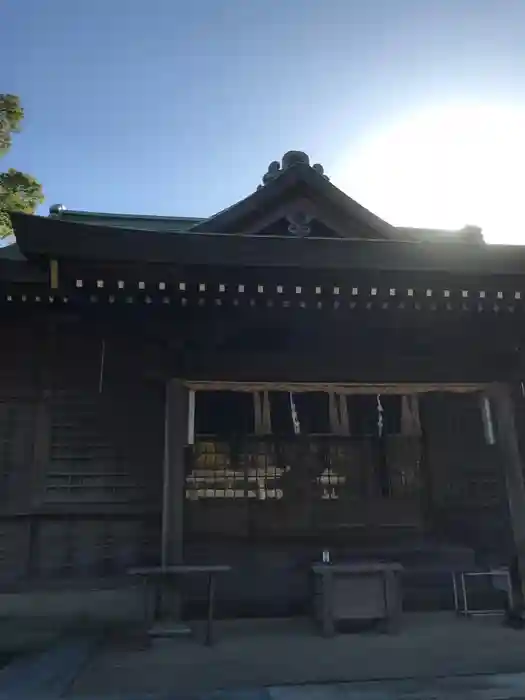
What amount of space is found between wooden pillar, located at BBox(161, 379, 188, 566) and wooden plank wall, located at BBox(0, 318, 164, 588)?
344 millimetres

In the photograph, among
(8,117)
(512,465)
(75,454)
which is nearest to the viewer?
(75,454)

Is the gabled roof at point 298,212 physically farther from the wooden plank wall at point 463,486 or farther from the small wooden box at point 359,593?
the small wooden box at point 359,593

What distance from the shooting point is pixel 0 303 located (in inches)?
221

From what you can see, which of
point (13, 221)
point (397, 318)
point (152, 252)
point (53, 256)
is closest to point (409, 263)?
point (397, 318)

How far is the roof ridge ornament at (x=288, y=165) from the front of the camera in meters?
6.81

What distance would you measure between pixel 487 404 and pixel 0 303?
5.68 metres

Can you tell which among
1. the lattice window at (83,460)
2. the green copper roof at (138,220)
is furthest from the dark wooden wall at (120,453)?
the green copper roof at (138,220)

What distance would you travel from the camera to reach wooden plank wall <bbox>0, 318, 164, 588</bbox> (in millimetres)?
5594

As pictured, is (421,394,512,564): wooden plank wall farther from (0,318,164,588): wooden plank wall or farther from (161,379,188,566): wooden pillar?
(0,318,164,588): wooden plank wall

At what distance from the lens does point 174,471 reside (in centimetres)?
561

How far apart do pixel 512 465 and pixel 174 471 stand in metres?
3.77

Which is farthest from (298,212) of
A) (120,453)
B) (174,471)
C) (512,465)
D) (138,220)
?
(138,220)

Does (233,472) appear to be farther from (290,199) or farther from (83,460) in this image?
(290,199)

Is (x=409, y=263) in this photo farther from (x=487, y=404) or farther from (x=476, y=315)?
(x=487, y=404)
